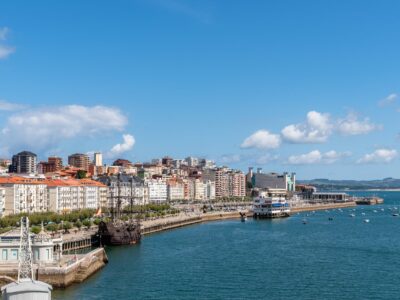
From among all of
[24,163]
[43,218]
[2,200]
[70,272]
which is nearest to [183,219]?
[2,200]

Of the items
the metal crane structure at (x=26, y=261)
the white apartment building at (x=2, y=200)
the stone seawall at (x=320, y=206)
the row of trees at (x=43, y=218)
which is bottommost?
the stone seawall at (x=320, y=206)

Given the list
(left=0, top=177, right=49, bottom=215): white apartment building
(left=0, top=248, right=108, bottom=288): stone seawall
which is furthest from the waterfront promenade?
(left=0, top=248, right=108, bottom=288): stone seawall

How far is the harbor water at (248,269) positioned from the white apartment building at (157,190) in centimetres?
8330

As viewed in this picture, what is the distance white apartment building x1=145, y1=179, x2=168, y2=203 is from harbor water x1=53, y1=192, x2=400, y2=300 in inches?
3279

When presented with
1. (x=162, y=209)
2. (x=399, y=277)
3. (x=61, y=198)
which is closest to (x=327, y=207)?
(x=162, y=209)

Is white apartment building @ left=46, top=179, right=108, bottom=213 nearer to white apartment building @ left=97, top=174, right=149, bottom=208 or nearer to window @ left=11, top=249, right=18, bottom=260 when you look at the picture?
white apartment building @ left=97, top=174, right=149, bottom=208

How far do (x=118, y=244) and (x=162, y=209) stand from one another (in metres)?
51.8

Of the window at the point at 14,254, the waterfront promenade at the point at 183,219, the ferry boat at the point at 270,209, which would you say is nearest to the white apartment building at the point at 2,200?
the waterfront promenade at the point at 183,219

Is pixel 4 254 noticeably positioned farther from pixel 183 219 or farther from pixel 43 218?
pixel 183 219

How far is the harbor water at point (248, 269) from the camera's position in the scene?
120 feet

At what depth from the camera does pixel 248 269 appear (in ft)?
151

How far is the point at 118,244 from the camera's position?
6350 cm

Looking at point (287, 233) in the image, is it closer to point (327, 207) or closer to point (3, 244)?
point (3, 244)

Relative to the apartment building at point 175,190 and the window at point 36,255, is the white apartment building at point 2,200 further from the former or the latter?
the apartment building at point 175,190
